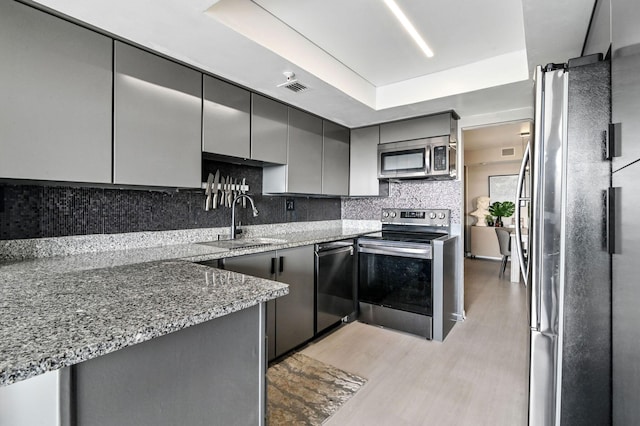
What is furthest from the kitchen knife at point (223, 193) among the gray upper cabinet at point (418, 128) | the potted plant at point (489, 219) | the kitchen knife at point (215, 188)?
the potted plant at point (489, 219)

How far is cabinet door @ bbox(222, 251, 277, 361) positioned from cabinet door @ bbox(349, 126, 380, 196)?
1.64 metres

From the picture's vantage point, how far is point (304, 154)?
2963 mm

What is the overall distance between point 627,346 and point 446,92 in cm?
217

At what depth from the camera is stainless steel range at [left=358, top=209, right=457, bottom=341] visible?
2689mm

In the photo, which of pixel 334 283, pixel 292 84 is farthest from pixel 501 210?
pixel 292 84

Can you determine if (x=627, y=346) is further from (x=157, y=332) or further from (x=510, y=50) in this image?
(x=510, y=50)

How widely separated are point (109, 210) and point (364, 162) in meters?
2.50

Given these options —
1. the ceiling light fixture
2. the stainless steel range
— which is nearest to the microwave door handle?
the stainless steel range

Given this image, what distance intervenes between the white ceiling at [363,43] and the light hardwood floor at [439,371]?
6.91 feet

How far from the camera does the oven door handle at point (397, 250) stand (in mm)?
2707

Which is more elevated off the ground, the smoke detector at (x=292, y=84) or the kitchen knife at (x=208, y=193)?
the smoke detector at (x=292, y=84)

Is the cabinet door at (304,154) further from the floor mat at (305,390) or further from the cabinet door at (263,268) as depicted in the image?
the floor mat at (305,390)

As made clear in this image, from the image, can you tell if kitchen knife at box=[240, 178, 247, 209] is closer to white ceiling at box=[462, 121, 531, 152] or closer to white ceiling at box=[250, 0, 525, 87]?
white ceiling at box=[250, 0, 525, 87]

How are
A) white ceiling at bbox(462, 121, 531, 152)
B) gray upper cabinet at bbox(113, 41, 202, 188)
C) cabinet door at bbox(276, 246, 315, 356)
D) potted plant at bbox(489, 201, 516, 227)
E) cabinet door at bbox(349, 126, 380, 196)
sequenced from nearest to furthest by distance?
gray upper cabinet at bbox(113, 41, 202, 188), cabinet door at bbox(276, 246, 315, 356), cabinet door at bbox(349, 126, 380, 196), white ceiling at bbox(462, 121, 531, 152), potted plant at bbox(489, 201, 516, 227)
